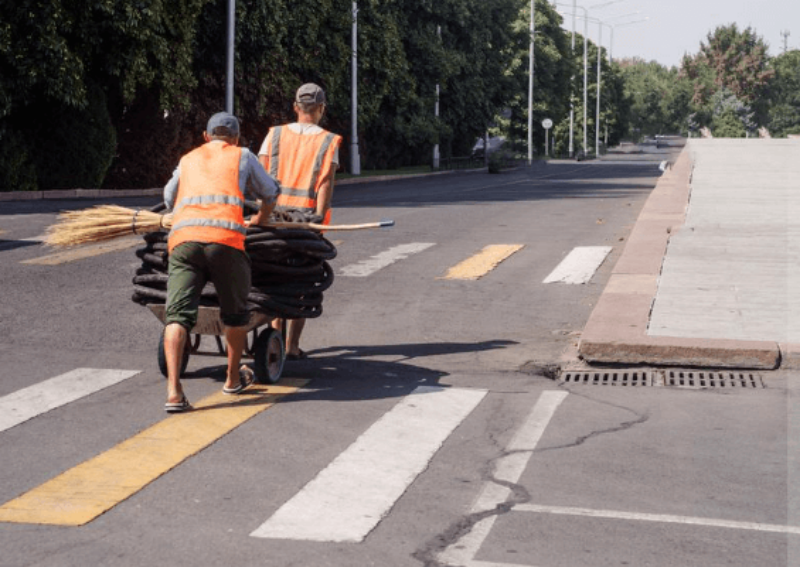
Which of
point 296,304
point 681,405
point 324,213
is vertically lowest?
point 681,405

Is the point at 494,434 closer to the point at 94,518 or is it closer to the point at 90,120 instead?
the point at 94,518

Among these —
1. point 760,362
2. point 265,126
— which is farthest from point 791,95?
point 760,362

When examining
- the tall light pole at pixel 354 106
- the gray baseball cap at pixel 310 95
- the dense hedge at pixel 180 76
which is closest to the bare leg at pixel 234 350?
the gray baseball cap at pixel 310 95

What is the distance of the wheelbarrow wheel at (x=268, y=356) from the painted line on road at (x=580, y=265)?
587 centimetres

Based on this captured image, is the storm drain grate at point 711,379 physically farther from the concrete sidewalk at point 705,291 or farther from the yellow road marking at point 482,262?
the yellow road marking at point 482,262

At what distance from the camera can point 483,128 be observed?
70438 mm

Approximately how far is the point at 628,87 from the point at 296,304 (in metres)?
185

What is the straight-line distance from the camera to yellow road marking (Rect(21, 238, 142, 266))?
15094mm

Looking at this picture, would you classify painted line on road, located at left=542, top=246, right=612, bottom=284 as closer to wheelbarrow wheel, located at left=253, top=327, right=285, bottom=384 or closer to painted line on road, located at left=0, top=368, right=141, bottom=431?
wheelbarrow wheel, located at left=253, top=327, right=285, bottom=384

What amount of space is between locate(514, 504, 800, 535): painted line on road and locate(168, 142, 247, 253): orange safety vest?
→ 280 cm

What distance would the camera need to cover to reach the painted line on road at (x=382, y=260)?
14.7 metres

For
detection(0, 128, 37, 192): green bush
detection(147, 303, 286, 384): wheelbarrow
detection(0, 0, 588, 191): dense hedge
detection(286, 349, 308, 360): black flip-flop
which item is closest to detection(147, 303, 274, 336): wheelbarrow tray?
detection(147, 303, 286, 384): wheelbarrow

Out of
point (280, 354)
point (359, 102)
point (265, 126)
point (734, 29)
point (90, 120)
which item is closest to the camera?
point (280, 354)

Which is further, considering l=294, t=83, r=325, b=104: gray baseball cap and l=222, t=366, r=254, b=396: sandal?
l=294, t=83, r=325, b=104: gray baseball cap
